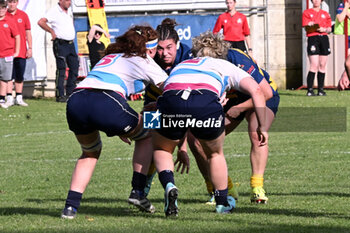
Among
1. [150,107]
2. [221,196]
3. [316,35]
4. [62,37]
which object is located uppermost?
[150,107]

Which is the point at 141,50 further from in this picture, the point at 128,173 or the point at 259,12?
the point at 259,12

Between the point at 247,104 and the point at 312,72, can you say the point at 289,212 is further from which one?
the point at 312,72

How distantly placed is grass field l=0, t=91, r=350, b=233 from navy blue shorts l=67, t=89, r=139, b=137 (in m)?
0.72

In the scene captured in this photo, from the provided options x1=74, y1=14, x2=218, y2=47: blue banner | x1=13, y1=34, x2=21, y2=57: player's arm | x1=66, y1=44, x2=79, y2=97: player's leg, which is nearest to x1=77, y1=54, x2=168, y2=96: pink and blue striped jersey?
x1=13, y1=34, x2=21, y2=57: player's arm

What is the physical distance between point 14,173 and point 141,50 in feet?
12.6

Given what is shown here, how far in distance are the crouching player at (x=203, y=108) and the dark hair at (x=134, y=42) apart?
0.33 m

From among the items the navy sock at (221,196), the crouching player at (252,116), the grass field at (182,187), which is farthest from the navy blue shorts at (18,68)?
the navy sock at (221,196)

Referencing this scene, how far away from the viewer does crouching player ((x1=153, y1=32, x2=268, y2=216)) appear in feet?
21.5

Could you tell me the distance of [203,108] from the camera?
258 inches

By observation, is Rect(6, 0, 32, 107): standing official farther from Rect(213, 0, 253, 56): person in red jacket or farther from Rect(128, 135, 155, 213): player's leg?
Rect(128, 135, 155, 213): player's leg

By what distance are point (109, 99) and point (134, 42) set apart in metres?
0.53

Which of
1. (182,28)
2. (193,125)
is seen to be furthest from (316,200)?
(182,28)

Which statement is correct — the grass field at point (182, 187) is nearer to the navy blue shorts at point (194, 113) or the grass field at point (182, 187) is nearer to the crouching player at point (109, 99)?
the crouching player at point (109, 99)

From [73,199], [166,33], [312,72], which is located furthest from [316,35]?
[73,199]
